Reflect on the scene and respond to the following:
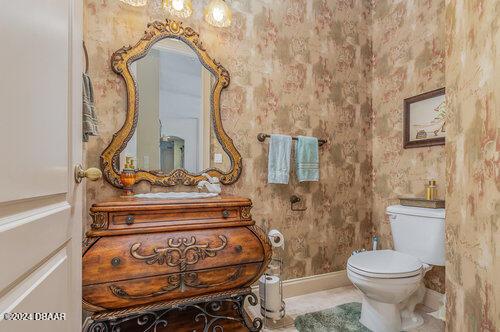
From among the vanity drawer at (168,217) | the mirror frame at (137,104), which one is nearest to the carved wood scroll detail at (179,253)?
the vanity drawer at (168,217)

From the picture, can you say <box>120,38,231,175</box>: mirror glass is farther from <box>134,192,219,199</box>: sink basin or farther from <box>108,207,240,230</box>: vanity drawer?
<box>108,207,240,230</box>: vanity drawer

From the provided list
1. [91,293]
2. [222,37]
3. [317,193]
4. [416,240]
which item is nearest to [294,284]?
[317,193]

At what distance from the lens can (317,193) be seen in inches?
99.0

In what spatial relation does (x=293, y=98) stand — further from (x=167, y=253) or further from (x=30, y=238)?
(x=30, y=238)

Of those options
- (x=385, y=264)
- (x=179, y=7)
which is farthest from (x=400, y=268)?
(x=179, y=7)

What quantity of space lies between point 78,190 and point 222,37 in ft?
5.54

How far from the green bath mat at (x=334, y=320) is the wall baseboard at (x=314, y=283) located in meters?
0.29

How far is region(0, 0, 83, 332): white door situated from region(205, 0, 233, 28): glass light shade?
1.29 meters

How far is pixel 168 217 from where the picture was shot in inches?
60.1

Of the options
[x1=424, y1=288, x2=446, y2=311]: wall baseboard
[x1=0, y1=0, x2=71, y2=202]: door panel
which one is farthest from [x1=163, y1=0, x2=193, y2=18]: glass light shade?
[x1=424, y1=288, x2=446, y2=311]: wall baseboard

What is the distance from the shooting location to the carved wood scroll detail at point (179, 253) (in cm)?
141

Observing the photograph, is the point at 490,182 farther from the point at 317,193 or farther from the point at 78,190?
the point at 317,193

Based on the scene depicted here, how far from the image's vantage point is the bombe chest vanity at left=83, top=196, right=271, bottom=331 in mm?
1348

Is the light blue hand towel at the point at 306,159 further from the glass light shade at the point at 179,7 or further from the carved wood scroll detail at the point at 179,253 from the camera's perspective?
the glass light shade at the point at 179,7
